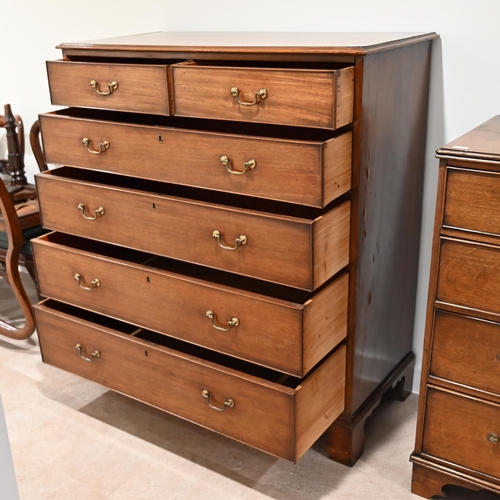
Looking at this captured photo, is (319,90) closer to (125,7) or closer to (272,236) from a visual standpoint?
(272,236)

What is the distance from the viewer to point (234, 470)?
1711mm

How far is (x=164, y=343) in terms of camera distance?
189cm

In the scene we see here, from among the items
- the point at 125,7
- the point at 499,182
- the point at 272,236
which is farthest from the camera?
the point at 125,7

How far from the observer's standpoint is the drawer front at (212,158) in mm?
1341

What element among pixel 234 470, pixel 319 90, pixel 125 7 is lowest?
pixel 234 470

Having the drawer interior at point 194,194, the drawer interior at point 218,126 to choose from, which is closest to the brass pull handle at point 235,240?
the drawer interior at point 194,194

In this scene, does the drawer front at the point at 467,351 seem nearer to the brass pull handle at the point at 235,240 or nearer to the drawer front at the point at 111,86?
the brass pull handle at the point at 235,240

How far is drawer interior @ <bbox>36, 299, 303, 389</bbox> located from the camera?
171 cm

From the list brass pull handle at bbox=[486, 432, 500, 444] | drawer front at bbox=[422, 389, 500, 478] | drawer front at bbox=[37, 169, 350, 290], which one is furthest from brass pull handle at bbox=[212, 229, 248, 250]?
brass pull handle at bbox=[486, 432, 500, 444]

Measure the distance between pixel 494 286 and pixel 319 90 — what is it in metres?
0.52

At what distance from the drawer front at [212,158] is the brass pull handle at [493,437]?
0.62 m

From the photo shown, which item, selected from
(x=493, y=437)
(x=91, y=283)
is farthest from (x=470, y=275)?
(x=91, y=283)

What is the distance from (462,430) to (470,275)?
37cm

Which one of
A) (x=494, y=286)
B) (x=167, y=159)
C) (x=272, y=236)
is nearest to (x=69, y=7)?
(x=167, y=159)
